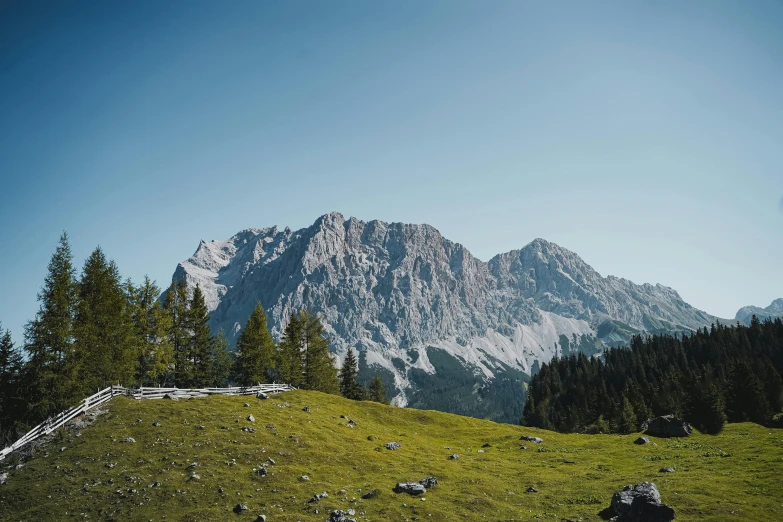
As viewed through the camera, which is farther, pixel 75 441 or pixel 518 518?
pixel 75 441

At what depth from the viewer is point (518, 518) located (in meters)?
30.3

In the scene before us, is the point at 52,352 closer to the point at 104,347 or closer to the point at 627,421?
the point at 104,347

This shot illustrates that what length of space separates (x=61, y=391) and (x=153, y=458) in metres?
13.6

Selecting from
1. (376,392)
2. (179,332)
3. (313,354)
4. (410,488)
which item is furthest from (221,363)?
(410,488)

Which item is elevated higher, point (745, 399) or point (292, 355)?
point (292, 355)

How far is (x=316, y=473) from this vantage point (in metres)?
36.2

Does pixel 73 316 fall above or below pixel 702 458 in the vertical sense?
above

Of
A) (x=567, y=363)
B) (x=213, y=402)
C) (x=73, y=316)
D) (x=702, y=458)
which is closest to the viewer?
(x=73, y=316)

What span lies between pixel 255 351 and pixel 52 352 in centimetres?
3475

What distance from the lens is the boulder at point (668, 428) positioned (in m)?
63.1

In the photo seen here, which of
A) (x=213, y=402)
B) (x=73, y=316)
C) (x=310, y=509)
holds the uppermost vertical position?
(x=73, y=316)

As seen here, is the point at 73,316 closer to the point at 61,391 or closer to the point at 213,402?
the point at 61,391

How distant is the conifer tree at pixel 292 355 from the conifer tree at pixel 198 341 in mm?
13260

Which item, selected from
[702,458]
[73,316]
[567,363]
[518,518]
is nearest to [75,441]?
[73,316]
